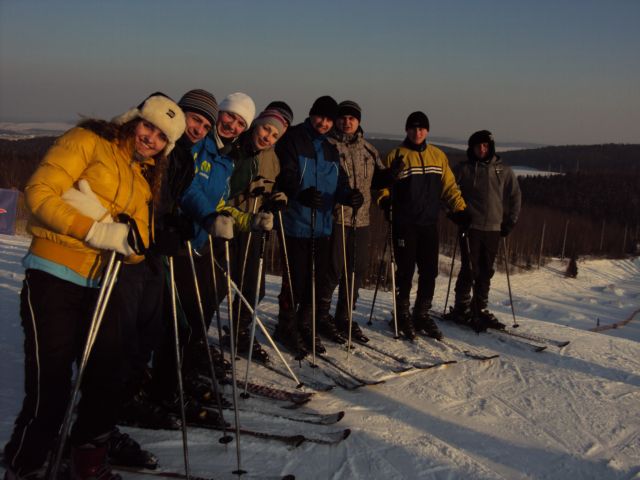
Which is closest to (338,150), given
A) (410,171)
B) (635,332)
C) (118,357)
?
(410,171)

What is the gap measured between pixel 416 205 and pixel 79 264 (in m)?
3.84

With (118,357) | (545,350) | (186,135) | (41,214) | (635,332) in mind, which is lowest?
(635,332)

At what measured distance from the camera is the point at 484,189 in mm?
6406

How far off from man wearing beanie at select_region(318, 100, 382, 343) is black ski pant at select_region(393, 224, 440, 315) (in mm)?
406

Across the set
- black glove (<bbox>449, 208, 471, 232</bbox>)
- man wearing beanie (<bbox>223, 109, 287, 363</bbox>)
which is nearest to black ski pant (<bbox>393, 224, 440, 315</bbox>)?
black glove (<bbox>449, 208, 471, 232</bbox>)

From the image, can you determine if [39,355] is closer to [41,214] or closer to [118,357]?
[118,357]

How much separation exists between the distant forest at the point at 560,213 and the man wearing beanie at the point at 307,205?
10.7 m

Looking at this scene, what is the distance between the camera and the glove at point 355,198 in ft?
16.4

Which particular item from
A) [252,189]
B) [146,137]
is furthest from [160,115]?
[252,189]

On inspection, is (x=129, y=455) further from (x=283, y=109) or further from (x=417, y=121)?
(x=417, y=121)

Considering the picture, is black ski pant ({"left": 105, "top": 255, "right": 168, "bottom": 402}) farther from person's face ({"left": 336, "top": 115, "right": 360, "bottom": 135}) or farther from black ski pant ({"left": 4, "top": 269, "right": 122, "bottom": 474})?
person's face ({"left": 336, "top": 115, "right": 360, "bottom": 135})

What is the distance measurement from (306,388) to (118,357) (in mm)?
2021

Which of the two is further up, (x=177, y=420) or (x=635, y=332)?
(x=177, y=420)

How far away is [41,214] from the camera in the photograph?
2.29m
